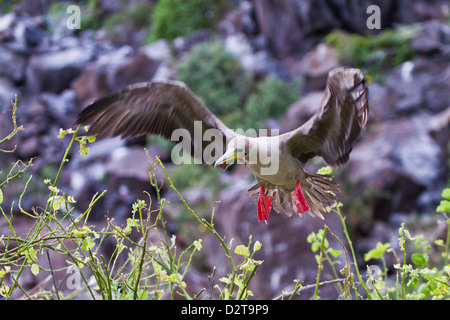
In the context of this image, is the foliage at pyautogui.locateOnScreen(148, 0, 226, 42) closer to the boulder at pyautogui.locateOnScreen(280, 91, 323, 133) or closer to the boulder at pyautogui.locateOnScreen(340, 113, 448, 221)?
the boulder at pyautogui.locateOnScreen(280, 91, 323, 133)

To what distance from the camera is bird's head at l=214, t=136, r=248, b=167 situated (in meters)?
1.09

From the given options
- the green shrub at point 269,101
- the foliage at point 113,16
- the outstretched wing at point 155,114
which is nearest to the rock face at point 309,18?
the green shrub at point 269,101

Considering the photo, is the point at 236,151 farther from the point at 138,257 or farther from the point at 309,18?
the point at 309,18

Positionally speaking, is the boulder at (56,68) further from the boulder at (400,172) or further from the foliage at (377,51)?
the boulder at (400,172)

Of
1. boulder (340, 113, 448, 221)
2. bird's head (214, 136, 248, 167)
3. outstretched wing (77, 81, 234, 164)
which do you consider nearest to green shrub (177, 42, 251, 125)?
boulder (340, 113, 448, 221)

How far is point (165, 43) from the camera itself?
20.2ft

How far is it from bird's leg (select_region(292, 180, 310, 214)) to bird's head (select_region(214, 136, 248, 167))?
21 cm

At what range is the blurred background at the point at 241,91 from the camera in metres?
3.64

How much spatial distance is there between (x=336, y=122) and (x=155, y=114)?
52 centimetres

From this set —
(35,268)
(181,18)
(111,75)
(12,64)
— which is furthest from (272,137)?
(12,64)

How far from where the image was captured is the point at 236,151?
1112mm

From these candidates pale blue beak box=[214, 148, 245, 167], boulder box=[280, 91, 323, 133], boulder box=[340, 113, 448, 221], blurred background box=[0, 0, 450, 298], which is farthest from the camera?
boulder box=[280, 91, 323, 133]

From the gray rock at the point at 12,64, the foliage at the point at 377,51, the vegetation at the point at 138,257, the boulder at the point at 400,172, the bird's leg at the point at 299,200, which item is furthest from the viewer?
the gray rock at the point at 12,64
